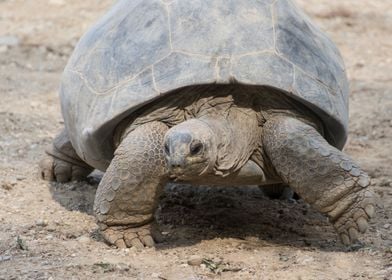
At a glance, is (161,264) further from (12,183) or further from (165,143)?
(12,183)

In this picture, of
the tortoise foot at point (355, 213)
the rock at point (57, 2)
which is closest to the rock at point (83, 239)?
the tortoise foot at point (355, 213)

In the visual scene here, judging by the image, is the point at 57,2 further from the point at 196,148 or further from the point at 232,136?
the point at 196,148

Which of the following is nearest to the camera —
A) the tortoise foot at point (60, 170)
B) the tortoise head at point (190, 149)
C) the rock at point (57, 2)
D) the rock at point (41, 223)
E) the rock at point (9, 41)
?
the tortoise head at point (190, 149)

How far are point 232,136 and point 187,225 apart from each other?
0.82 meters

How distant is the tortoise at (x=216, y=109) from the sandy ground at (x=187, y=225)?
9.9 inches

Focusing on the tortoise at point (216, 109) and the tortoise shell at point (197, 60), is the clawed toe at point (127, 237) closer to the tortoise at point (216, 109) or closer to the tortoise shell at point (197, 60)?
the tortoise at point (216, 109)

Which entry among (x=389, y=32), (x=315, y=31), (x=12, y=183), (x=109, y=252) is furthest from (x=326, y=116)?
(x=389, y=32)

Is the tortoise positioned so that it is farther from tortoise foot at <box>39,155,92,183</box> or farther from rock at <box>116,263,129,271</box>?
tortoise foot at <box>39,155,92,183</box>

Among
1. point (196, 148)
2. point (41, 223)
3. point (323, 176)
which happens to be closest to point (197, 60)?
point (196, 148)

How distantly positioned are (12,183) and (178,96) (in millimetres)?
1675

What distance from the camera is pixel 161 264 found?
170 inches

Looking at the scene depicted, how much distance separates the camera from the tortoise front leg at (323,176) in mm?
4473

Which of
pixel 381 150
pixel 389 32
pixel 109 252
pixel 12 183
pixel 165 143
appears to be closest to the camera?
pixel 165 143

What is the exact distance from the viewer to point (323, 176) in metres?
4.48
